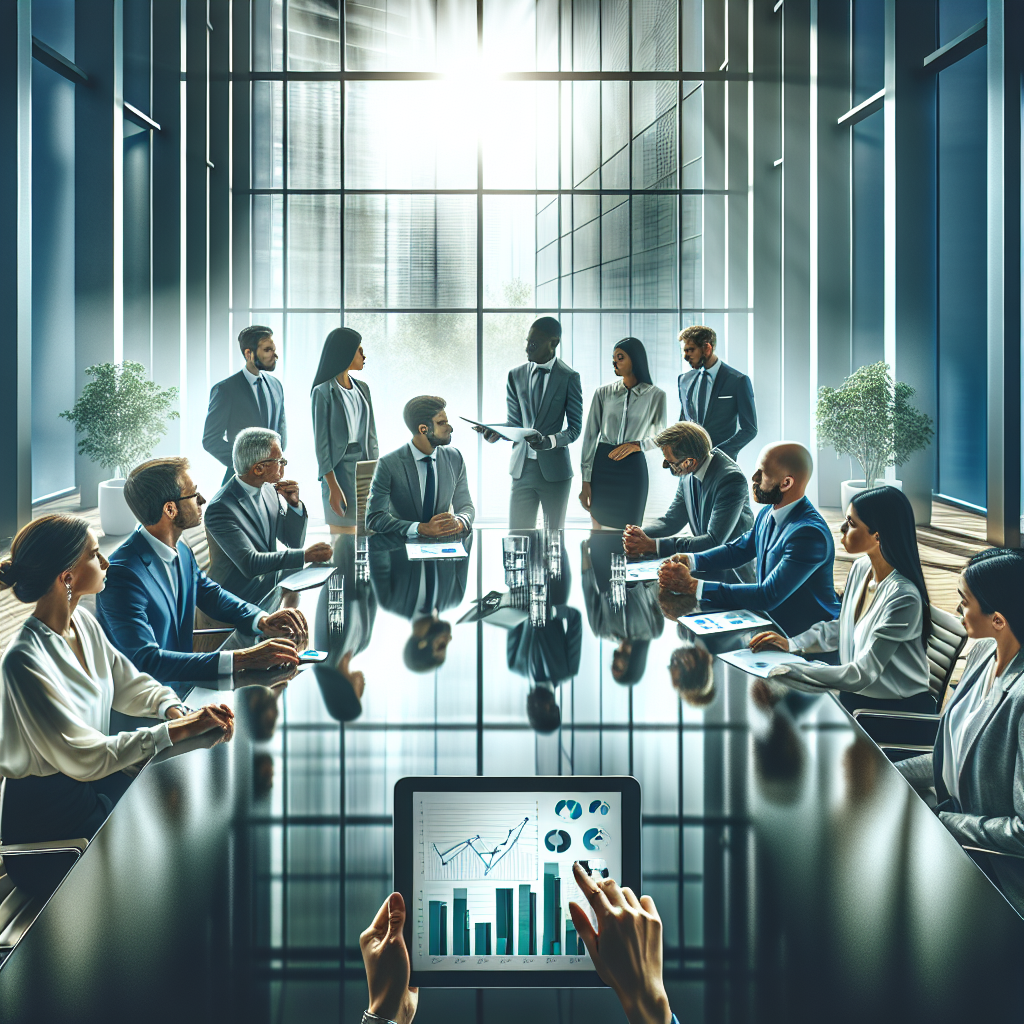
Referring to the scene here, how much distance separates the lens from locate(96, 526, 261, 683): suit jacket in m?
2.47

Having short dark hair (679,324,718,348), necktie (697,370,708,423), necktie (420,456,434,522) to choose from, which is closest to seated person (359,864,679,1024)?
necktie (420,456,434,522)

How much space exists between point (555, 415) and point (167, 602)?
3.88 meters

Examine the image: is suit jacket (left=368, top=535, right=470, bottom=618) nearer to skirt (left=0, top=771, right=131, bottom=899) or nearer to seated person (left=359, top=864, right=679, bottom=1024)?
skirt (left=0, top=771, right=131, bottom=899)

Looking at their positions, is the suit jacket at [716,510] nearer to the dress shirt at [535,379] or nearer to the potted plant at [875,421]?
the dress shirt at [535,379]

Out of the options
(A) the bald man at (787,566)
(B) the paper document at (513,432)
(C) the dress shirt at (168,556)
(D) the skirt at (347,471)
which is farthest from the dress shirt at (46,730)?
(D) the skirt at (347,471)

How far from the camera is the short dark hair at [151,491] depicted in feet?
9.04

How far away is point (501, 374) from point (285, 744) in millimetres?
7960

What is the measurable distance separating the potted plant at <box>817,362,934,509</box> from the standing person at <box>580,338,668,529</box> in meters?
2.97

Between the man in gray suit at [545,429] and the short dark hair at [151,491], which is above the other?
the man in gray suit at [545,429]

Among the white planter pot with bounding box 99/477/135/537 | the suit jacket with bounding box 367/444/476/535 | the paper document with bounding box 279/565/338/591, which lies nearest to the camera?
the paper document with bounding box 279/565/338/591

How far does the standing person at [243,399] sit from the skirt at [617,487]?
7.01 ft

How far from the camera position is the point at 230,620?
3.05m

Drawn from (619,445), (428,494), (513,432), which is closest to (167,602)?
(428,494)

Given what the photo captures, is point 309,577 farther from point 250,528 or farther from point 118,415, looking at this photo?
point 118,415
